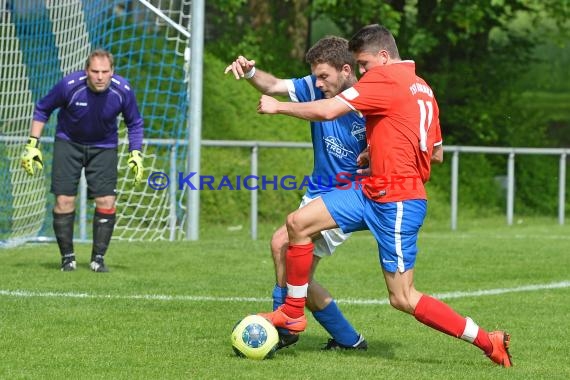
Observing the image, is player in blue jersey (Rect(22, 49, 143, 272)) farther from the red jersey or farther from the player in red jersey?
the red jersey

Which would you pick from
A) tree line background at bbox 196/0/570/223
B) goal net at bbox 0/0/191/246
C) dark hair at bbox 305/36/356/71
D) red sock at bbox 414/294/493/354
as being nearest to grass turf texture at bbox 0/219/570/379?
red sock at bbox 414/294/493/354

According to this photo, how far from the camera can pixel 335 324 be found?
7484mm

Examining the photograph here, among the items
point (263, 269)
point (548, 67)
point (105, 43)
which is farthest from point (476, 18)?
point (548, 67)

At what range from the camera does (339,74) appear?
7.34m

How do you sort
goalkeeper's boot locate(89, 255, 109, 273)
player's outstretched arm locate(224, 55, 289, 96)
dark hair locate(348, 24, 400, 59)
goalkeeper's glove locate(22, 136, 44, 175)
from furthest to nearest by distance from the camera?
goalkeeper's boot locate(89, 255, 109, 273) < goalkeeper's glove locate(22, 136, 44, 175) < player's outstretched arm locate(224, 55, 289, 96) < dark hair locate(348, 24, 400, 59)

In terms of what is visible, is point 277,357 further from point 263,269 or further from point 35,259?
point 35,259

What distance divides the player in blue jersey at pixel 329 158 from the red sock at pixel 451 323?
71cm

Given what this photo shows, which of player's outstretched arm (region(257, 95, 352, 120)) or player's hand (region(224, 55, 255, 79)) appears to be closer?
player's outstretched arm (region(257, 95, 352, 120))

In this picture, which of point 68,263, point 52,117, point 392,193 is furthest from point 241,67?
point 52,117

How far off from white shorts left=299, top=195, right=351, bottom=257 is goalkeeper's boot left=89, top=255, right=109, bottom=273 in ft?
13.3

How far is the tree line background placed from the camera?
18.9 metres

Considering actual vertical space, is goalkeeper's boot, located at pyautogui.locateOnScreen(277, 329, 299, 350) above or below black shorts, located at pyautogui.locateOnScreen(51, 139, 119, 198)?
below

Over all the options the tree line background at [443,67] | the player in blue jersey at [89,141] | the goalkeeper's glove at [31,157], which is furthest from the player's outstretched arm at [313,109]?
the tree line background at [443,67]

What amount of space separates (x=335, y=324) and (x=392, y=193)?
3.41 feet
